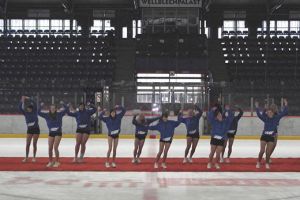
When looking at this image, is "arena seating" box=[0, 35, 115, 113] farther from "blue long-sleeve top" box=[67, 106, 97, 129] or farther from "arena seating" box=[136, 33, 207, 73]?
"blue long-sleeve top" box=[67, 106, 97, 129]

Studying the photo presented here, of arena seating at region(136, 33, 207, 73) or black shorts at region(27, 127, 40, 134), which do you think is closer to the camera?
black shorts at region(27, 127, 40, 134)

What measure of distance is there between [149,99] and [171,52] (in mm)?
12164

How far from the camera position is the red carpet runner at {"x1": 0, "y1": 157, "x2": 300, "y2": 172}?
13102 mm

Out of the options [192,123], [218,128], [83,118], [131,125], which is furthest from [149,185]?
[131,125]

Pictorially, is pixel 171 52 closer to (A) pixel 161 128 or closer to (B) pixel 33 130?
(B) pixel 33 130

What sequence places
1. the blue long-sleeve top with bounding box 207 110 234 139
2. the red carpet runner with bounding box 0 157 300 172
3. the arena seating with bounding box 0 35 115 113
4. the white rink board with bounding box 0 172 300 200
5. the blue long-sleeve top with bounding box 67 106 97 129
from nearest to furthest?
1. the white rink board with bounding box 0 172 300 200
2. the red carpet runner with bounding box 0 157 300 172
3. the blue long-sleeve top with bounding box 207 110 234 139
4. the blue long-sleeve top with bounding box 67 106 97 129
5. the arena seating with bounding box 0 35 115 113

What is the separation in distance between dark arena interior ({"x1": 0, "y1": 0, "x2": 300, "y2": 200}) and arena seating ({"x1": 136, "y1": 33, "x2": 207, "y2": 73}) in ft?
0.26

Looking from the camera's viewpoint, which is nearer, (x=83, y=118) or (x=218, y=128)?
(x=218, y=128)

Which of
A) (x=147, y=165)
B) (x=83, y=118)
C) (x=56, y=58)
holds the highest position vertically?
(x=56, y=58)

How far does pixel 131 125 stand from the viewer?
26.1 m

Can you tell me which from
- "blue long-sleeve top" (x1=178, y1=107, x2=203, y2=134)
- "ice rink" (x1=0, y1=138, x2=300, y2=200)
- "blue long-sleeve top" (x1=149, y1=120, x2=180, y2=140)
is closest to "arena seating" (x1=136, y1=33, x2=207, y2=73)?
"blue long-sleeve top" (x1=178, y1=107, x2=203, y2=134)

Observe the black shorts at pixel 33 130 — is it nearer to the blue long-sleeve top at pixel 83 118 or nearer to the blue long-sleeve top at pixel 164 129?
the blue long-sleeve top at pixel 83 118

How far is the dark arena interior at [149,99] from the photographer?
1159 cm

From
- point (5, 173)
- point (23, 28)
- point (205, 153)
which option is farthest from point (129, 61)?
point (5, 173)
